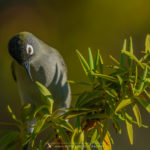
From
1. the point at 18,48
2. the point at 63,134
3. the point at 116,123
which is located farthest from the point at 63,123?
the point at 18,48

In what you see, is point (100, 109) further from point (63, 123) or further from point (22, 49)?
point (22, 49)

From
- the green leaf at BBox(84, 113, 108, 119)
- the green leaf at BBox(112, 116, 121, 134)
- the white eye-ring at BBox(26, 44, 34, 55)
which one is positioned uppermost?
the white eye-ring at BBox(26, 44, 34, 55)

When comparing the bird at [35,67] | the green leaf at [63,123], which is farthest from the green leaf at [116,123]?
the bird at [35,67]

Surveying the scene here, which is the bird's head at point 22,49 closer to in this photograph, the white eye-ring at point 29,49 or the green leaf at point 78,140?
the white eye-ring at point 29,49

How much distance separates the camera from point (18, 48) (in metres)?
1.48

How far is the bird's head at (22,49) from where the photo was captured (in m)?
1.49

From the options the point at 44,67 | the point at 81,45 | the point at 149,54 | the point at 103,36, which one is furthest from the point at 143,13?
the point at 149,54

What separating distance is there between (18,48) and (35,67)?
16cm

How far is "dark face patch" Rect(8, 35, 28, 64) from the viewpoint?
1.49 metres

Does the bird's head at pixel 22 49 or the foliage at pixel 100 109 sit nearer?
the foliage at pixel 100 109

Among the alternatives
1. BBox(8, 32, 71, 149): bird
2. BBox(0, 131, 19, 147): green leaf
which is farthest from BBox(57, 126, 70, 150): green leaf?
BBox(8, 32, 71, 149): bird

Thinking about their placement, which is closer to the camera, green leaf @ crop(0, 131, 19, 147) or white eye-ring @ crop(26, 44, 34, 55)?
green leaf @ crop(0, 131, 19, 147)

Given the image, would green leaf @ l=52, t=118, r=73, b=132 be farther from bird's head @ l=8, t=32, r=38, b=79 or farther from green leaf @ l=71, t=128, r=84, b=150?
bird's head @ l=8, t=32, r=38, b=79

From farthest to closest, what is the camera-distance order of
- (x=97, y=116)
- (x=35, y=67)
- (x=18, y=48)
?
(x=35, y=67)
(x=18, y=48)
(x=97, y=116)
